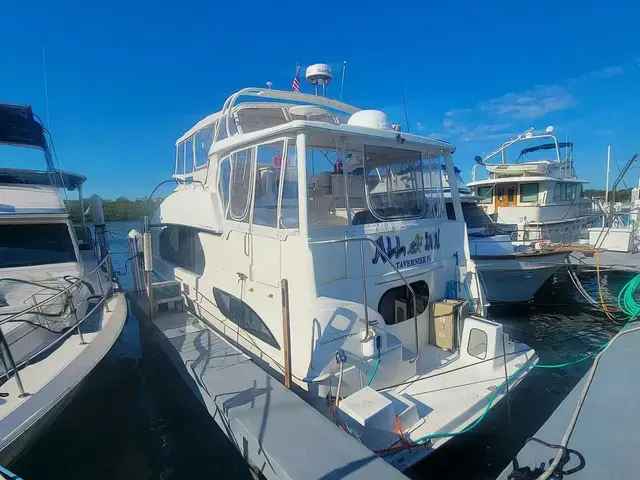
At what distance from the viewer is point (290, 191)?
161 inches

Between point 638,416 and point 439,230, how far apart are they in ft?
8.93

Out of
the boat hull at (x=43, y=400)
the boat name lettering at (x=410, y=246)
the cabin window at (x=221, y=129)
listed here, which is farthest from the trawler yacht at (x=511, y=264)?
the boat hull at (x=43, y=400)

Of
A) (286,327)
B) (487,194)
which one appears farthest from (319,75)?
(487,194)

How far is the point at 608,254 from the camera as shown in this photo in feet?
39.1

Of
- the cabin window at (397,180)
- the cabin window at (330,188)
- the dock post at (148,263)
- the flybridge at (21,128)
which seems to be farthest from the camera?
the flybridge at (21,128)

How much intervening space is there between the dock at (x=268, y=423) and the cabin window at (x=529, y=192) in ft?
46.3

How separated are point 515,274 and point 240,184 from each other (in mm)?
7739

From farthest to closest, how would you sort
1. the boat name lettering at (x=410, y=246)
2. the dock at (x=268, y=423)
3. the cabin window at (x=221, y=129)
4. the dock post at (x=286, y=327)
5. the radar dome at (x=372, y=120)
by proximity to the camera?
the cabin window at (x=221, y=129) → the radar dome at (x=372, y=120) → the boat name lettering at (x=410, y=246) → the dock post at (x=286, y=327) → the dock at (x=268, y=423)

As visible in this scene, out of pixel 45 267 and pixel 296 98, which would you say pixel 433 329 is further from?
pixel 45 267

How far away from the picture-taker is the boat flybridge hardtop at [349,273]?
12.0 feet

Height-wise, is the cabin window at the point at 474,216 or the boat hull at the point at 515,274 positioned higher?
the cabin window at the point at 474,216

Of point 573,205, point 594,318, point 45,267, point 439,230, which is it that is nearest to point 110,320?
point 45,267

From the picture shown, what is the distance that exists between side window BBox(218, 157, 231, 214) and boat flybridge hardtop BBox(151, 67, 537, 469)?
1.1 inches

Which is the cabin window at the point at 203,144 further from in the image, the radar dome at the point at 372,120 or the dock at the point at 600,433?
the dock at the point at 600,433
